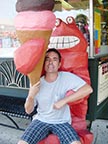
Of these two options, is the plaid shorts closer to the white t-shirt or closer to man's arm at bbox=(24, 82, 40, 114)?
the white t-shirt

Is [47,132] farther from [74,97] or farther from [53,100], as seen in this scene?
[74,97]

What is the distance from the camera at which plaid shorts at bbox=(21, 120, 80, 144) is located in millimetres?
2271

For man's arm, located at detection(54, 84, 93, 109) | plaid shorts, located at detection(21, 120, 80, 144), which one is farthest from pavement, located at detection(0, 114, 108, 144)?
man's arm, located at detection(54, 84, 93, 109)

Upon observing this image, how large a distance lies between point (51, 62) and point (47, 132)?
23.4 inches

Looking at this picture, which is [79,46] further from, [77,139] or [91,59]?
[77,139]

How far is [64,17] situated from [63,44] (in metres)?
0.54

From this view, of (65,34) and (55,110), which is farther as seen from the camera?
(65,34)

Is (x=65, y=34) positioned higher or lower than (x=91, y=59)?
higher

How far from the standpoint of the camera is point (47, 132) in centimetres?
239

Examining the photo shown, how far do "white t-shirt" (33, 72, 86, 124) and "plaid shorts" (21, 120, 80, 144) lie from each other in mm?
45

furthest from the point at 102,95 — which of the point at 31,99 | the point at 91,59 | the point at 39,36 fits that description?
the point at 39,36

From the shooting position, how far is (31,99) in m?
2.28

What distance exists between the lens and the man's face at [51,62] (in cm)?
235

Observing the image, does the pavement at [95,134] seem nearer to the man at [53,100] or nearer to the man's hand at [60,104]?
the man at [53,100]
